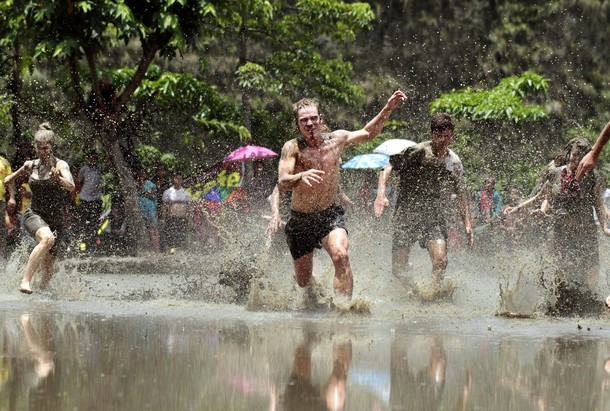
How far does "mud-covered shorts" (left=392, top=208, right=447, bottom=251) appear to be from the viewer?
1077cm

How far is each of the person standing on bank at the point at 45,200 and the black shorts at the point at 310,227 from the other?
9.00ft

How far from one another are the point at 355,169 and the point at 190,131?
10.3ft

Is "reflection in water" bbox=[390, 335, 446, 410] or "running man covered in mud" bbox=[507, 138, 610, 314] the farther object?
"running man covered in mud" bbox=[507, 138, 610, 314]

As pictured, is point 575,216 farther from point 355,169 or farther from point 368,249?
point 355,169

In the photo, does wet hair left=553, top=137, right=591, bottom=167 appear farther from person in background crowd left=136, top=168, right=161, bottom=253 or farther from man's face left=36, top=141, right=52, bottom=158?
person in background crowd left=136, top=168, right=161, bottom=253

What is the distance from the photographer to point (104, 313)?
9.79m

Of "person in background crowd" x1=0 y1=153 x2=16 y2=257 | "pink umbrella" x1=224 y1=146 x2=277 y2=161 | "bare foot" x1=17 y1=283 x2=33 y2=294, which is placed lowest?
"bare foot" x1=17 y1=283 x2=33 y2=294

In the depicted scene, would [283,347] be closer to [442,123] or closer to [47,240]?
[442,123]

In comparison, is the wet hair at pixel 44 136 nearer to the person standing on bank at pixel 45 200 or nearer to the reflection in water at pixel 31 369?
the person standing on bank at pixel 45 200

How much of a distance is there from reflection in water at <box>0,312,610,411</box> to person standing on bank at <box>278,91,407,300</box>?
0.65 metres

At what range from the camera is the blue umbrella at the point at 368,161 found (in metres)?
20.1

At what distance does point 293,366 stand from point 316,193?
3209 mm

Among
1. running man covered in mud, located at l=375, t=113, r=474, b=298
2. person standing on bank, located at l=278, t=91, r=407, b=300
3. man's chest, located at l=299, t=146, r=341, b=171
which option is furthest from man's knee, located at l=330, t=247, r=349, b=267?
running man covered in mud, located at l=375, t=113, r=474, b=298

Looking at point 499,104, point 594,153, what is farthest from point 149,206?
point 594,153
